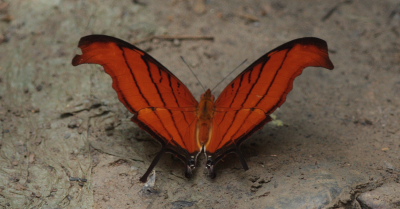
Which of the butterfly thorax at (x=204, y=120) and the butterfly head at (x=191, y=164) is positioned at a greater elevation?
the butterfly thorax at (x=204, y=120)

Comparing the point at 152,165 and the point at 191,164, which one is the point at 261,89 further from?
the point at 152,165

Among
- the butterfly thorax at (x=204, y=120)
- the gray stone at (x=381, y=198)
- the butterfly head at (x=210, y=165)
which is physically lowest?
the gray stone at (x=381, y=198)

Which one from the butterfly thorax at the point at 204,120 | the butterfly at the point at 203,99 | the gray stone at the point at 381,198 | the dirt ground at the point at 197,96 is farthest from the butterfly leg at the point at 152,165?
the gray stone at the point at 381,198

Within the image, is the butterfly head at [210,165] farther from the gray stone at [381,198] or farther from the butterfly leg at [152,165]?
the gray stone at [381,198]

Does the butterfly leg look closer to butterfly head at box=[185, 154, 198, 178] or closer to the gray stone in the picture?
butterfly head at box=[185, 154, 198, 178]

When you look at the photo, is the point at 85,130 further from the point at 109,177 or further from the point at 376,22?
the point at 376,22

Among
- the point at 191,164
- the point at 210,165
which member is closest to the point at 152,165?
the point at 191,164
